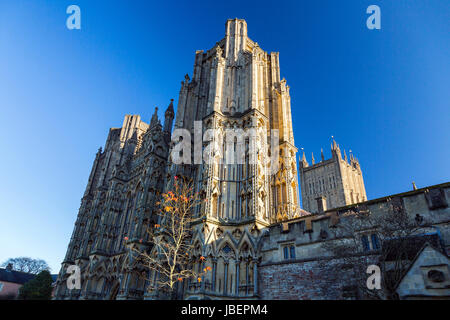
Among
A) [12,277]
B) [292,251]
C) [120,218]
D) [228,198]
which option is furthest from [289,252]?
[12,277]

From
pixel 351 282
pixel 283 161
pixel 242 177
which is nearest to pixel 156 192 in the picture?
pixel 242 177

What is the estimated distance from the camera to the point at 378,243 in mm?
13422

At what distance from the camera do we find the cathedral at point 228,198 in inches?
638

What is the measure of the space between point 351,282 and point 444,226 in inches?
188

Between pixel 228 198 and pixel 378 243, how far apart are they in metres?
10.4

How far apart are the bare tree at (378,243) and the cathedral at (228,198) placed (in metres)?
0.56

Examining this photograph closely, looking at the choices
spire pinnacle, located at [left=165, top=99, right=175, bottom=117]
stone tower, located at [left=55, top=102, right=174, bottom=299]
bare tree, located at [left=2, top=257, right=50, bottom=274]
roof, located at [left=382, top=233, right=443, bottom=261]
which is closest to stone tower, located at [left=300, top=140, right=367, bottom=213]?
spire pinnacle, located at [left=165, top=99, right=175, bottom=117]

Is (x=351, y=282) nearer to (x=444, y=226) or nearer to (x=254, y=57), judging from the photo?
(x=444, y=226)

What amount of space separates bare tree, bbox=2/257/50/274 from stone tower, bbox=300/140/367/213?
227 feet

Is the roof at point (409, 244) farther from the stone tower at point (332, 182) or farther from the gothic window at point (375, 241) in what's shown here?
the stone tower at point (332, 182)

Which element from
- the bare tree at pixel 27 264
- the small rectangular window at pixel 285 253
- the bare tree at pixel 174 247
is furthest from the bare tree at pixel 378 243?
the bare tree at pixel 27 264

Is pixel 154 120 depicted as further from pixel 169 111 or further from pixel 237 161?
pixel 237 161

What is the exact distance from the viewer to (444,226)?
1217 centimetres
